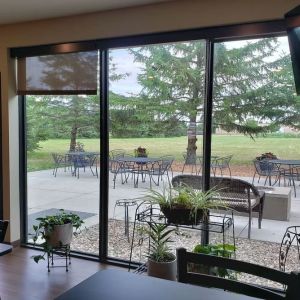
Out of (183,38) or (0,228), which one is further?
(183,38)

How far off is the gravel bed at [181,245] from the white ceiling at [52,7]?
1989 millimetres

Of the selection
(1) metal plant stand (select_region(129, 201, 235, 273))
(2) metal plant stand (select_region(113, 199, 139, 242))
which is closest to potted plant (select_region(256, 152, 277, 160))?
(1) metal plant stand (select_region(129, 201, 235, 273))

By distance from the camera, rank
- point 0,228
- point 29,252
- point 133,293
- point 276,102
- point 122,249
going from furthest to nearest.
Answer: point 29,252, point 122,249, point 276,102, point 0,228, point 133,293

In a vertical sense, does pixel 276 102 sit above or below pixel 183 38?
below

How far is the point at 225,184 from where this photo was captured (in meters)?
3.10

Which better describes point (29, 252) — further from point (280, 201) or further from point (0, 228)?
point (280, 201)

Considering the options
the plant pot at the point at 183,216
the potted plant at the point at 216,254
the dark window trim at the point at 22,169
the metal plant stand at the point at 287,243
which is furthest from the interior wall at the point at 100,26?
the potted plant at the point at 216,254

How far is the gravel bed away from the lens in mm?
3008

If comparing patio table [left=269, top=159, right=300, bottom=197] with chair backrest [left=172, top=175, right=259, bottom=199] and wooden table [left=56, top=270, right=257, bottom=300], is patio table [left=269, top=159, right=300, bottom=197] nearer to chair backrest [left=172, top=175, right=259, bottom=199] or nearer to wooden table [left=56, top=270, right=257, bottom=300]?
chair backrest [left=172, top=175, right=259, bottom=199]

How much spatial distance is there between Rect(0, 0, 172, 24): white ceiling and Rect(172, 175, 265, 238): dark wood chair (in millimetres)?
1675

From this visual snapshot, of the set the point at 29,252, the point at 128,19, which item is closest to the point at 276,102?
the point at 128,19

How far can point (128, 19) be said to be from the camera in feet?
10.5

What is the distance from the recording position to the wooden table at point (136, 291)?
1315 millimetres

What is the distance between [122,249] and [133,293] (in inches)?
91.3
